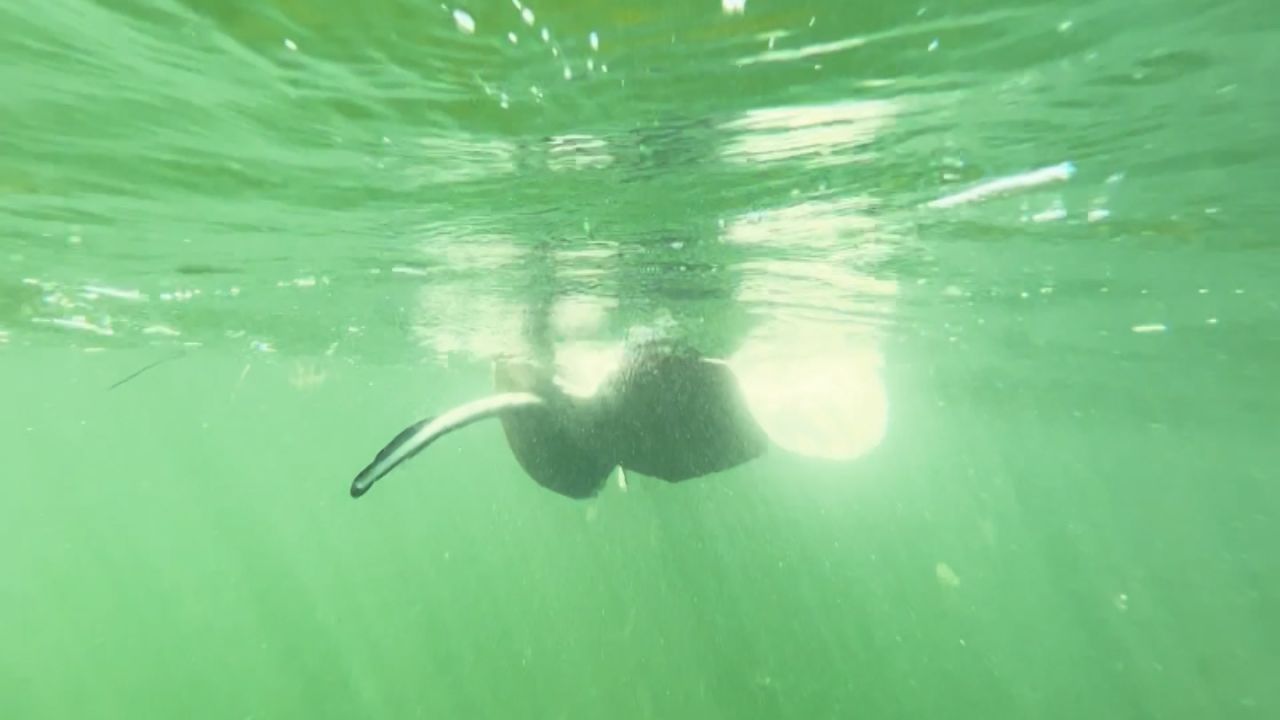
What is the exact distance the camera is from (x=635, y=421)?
8.68 m

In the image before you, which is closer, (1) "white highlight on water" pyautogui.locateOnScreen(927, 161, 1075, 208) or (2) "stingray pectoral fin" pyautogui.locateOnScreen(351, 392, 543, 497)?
(2) "stingray pectoral fin" pyautogui.locateOnScreen(351, 392, 543, 497)

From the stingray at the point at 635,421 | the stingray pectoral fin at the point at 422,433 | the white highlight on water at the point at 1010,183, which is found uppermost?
the white highlight on water at the point at 1010,183

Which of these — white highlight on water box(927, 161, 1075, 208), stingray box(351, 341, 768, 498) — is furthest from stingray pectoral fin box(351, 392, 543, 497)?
white highlight on water box(927, 161, 1075, 208)

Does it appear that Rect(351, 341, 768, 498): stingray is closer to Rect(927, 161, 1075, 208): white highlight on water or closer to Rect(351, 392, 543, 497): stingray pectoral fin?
Rect(351, 392, 543, 497): stingray pectoral fin

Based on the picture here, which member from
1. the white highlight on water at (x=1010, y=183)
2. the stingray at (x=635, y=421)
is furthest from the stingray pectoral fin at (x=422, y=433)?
the white highlight on water at (x=1010, y=183)

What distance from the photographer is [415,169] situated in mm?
9500

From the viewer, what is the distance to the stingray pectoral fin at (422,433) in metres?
6.15

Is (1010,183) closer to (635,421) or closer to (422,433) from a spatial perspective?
(635,421)

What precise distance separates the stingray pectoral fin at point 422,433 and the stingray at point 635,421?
1.53ft

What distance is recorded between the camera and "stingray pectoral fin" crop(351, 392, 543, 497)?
6152 millimetres

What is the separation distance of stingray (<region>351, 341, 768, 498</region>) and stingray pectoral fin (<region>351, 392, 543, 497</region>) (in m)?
0.47

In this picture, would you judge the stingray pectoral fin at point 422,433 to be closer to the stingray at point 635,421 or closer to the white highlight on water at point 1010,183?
the stingray at point 635,421

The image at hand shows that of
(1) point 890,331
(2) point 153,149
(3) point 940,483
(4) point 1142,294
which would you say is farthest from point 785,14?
(3) point 940,483

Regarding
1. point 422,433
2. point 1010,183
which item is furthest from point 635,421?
point 1010,183
